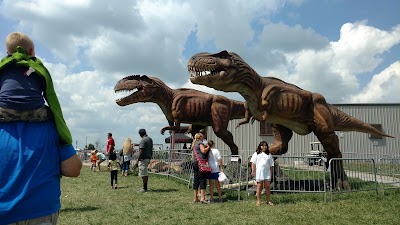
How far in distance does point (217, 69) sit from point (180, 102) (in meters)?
3.46

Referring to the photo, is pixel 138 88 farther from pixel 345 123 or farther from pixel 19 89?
pixel 19 89

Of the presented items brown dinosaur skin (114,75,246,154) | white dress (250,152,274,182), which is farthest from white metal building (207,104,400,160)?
white dress (250,152,274,182)

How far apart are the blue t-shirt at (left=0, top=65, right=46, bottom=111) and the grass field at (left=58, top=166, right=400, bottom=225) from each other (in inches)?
172

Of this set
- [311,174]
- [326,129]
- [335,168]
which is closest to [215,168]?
[311,174]

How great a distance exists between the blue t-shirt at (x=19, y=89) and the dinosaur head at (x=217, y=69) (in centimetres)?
643

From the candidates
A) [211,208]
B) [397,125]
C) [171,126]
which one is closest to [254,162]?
[211,208]

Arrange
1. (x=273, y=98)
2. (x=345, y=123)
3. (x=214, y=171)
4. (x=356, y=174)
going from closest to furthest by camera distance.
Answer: (x=214, y=171), (x=273, y=98), (x=356, y=174), (x=345, y=123)

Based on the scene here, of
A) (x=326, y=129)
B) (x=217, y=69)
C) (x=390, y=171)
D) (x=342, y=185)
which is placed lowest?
(x=342, y=185)

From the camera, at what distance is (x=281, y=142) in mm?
11055

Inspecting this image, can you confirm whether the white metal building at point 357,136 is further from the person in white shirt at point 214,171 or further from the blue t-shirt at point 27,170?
the blue t-shirt at point 27,170

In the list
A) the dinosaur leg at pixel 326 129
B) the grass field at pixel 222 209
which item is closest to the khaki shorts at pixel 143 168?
the grass field at pixel 222 209

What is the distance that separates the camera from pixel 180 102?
11.9 m

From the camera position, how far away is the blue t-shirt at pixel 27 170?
208 cm

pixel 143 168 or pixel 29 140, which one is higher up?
pixel 29 140
